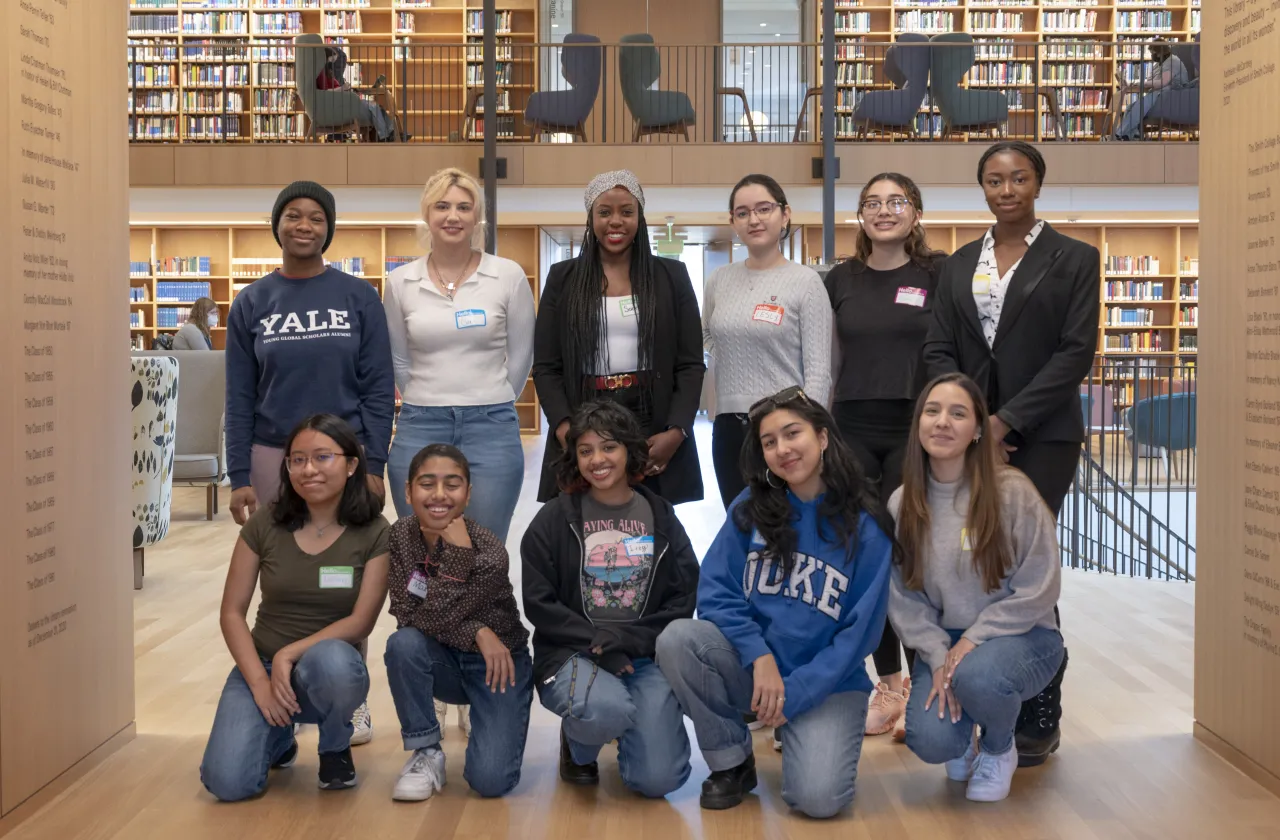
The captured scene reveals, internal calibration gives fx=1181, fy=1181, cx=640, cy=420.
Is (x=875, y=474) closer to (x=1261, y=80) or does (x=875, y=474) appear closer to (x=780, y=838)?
(x=780, y=838)

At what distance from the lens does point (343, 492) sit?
8.77 feet

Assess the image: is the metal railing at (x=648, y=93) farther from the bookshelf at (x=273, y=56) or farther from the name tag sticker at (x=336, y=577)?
the name tag sticker at (x=336, y=577)

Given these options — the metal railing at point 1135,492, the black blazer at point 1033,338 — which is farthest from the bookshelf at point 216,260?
the black blazer at point 1033,338

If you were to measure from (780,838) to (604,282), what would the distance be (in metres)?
1.36

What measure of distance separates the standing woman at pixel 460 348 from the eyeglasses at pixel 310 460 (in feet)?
0.99

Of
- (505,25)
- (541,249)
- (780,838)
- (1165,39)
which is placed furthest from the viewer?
(541,249)

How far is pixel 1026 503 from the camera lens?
2500 millimetres

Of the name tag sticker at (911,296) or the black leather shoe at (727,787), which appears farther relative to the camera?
the name tag sticker at (911,296)

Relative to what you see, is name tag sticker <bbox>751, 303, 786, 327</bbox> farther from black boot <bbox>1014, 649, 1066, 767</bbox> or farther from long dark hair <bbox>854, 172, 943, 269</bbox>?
black boot <bbox>1014, 649, 1066, 767</bbox>

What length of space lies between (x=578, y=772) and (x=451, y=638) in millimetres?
409

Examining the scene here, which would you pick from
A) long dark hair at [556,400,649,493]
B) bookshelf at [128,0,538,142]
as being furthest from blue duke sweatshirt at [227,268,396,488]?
bookshelf at [128,0,538,142]

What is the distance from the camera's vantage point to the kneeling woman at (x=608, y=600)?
2.47 metres

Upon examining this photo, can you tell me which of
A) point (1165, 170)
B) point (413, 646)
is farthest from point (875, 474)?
point (1165, 170)

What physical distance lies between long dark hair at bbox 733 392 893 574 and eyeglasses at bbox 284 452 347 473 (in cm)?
90
